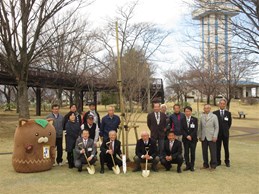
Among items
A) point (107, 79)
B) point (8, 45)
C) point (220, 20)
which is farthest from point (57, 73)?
point (220, 20)

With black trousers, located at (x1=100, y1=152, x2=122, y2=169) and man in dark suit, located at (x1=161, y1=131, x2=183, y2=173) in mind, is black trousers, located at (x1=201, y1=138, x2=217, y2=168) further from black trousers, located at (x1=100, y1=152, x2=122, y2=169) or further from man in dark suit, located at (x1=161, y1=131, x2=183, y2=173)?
black trousers, located at (x1=100, y1=152, x2=122, y2=169)

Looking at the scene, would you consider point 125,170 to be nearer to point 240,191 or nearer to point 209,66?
point 240,191

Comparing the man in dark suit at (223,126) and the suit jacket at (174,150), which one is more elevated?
the man in dark suit at (223,126)

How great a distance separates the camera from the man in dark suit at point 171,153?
23.2 ft

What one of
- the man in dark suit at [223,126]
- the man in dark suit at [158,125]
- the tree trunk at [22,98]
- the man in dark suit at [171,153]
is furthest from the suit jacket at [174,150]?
the tree trunk at [22,98]

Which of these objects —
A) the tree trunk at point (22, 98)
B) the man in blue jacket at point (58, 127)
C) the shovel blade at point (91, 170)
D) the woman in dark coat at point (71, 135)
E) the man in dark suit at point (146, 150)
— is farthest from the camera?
the tree trunk at point (22, 98)

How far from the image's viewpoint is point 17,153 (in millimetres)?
Result: 6996

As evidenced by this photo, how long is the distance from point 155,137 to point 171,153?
54cm

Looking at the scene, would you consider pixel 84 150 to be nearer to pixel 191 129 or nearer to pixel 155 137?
pixel 155 137

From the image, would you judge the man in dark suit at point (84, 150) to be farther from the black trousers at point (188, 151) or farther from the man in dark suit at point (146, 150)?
the black trousers at point (188, 151)

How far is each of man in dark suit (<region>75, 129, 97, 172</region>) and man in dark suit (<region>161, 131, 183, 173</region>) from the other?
1.59 metres

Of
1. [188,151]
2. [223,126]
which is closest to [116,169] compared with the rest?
[188,151]

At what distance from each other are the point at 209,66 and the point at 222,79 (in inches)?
65.1

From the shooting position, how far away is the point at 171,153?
7.14 metres
